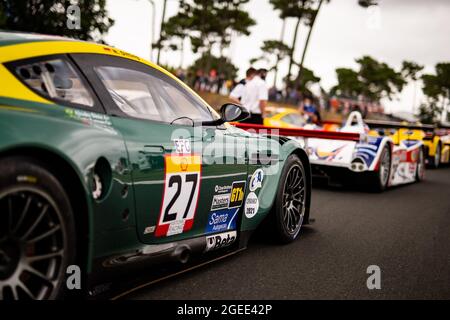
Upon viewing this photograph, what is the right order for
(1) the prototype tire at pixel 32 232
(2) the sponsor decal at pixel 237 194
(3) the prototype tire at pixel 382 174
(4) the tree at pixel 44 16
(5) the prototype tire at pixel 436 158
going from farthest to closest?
1. (4) the tree at pixel 44 16
2. (5) the prototype tire at pixel 436 158
3. (3) the prototype tire at pixel 382 174
4. (2) the sponsor decal at pixel 237 194
5. (1) the prototype tire at pixel 32 232

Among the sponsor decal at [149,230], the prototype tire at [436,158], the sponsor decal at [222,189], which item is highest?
the sponsor decal at [222,189]

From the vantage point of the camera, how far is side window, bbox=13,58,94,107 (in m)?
2.62

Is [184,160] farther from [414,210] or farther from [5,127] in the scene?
[414,210]

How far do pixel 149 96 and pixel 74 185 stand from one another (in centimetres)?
119

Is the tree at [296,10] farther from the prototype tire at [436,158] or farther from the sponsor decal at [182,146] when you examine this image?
the sponsor decal at [182,146]

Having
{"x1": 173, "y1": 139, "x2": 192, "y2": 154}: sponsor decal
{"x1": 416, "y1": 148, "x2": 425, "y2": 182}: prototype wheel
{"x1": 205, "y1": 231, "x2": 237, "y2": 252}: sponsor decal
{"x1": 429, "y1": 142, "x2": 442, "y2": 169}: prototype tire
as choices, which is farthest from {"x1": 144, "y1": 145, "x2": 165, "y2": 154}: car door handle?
{"x1": 429, "y1": 142, "x2": 442, "y2": 169}: prototype tire

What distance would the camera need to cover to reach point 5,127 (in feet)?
7.13

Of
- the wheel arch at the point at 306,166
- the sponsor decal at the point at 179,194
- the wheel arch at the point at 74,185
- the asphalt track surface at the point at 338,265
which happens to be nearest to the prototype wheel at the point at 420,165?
the asphalt track surface at the point at 338,265

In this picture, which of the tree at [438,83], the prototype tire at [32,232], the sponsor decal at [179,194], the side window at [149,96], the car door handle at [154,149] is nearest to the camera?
the prototype tire at [32,232]

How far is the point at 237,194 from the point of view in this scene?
398 cm

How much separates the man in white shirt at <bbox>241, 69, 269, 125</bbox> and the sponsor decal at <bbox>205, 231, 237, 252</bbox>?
662 cm

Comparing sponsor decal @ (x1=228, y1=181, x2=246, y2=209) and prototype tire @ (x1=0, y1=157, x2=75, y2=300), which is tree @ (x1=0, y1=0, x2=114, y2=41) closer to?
sponsor decal @ (x1=228, y1=181, x2=246, y2=209)

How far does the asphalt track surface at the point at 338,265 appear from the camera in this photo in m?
3.42

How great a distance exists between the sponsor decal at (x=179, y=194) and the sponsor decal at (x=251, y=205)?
787mm
